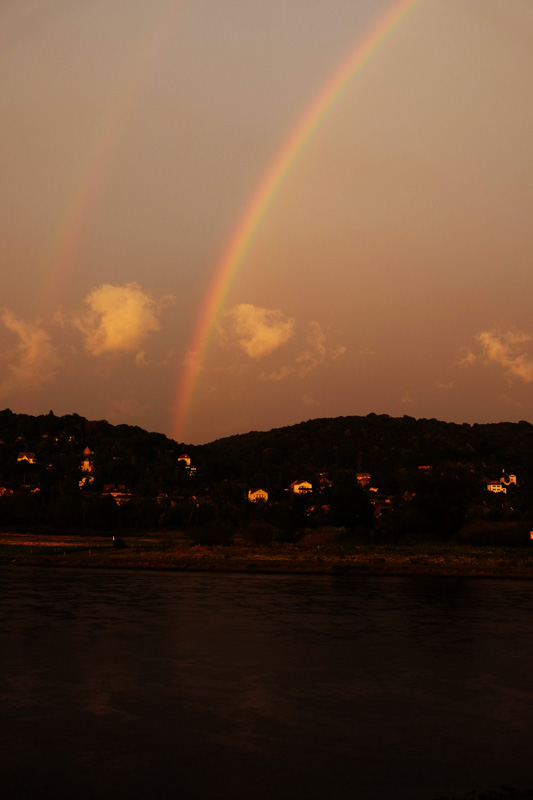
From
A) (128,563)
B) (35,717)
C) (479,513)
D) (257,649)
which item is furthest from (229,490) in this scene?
(35,717)

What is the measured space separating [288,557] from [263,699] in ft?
200

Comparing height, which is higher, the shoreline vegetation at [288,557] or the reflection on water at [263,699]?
the shoreline vegetation at [288,557]

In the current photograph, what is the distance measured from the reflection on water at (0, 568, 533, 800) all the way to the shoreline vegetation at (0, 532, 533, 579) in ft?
77.3

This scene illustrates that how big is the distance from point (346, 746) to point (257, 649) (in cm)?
1493

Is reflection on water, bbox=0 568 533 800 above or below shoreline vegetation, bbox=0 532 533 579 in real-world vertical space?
below

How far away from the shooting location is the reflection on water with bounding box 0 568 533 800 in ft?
62.3

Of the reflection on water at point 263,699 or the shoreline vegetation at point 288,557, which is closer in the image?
the reflection on water at point 263,699

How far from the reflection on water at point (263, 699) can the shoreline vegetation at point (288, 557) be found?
23.6 meters

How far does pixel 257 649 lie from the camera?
119 feet

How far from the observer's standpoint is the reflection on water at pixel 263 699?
1900cm

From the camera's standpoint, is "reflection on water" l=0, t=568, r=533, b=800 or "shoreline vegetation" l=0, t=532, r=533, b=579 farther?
"shoreline vegetation" l=0, t=532, r=533, b=579

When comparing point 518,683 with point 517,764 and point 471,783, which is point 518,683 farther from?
point 471,783

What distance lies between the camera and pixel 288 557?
87.4 metres

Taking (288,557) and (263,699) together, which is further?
(288,557)
